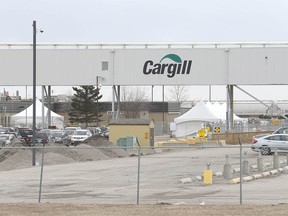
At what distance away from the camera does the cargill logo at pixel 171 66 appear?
213ft

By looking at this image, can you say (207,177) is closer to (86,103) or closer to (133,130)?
(133,130)

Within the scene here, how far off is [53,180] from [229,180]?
6.84 meters

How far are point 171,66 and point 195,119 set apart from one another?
1301 centimetres

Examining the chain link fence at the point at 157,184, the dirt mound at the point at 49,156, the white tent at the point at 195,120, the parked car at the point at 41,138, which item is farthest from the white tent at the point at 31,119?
the chain link fence at the point at 157,184

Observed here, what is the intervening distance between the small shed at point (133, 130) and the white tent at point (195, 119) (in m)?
23.2

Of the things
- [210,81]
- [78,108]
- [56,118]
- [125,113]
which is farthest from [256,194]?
[125,113]

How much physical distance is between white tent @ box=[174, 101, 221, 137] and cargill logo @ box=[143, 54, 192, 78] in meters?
12.6

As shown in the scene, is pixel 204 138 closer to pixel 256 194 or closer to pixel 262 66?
pixel 262 66

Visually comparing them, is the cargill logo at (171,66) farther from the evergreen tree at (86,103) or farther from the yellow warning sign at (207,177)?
the yellow warning sign at (207,177)

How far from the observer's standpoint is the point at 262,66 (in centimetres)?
6419

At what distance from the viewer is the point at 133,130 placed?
53.1 m

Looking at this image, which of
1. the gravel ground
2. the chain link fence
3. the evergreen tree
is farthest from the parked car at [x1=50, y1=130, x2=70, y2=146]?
the evergreen tree

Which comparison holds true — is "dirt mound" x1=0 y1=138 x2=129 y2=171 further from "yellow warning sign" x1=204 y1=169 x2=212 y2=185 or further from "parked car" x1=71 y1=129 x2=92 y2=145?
"yellow warning sign" x1=204 y1=169 x2=212 y2=185

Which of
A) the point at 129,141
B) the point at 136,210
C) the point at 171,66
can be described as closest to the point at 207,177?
the point at 136,210
